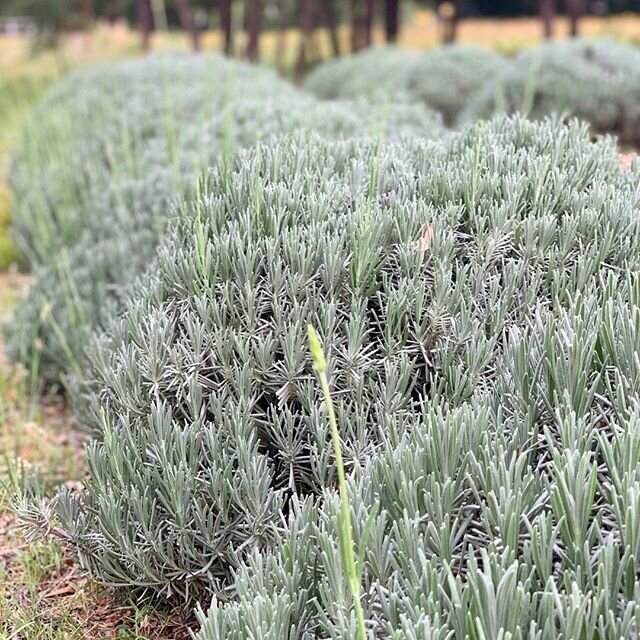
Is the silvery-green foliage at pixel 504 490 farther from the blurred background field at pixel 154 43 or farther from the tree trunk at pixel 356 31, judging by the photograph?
the tree trunk at pixel 356 31

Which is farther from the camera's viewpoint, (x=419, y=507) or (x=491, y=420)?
(x=491, y=420)

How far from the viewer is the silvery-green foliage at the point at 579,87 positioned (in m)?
8.61

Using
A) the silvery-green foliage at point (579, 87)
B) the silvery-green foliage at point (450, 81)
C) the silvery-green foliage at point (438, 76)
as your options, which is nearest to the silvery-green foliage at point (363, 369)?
the silvery-green foliage at point (579, 87)

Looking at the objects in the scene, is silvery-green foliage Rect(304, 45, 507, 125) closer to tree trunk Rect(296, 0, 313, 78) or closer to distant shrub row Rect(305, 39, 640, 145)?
distant shrub row Rect(305, 39, 640, 145)

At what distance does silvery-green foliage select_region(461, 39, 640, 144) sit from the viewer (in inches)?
339

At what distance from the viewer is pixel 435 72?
447 inches

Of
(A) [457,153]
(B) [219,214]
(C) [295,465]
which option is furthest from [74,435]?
(A) [457,153]

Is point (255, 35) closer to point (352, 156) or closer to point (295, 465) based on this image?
point (352, 156)

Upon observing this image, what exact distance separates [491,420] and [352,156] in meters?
1.49

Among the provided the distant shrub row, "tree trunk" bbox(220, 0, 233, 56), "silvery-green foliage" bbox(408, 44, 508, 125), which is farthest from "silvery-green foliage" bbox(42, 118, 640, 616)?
"tree trunk" bbox(220, 0, 233, 56)

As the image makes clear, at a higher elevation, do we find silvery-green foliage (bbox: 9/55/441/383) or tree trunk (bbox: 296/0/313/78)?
tree trunk (bbox: 296/0/313/78)

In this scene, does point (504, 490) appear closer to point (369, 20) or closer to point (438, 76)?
point (438, 76)

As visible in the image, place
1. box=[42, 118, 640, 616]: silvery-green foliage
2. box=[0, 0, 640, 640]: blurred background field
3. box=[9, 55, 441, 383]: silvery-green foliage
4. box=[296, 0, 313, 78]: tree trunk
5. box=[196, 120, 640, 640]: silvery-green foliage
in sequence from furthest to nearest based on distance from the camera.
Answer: box=[296, 0, 313, 78]: tree trunk → box=[9, 55, 441, 383]: silvery-green foliage → box=[0, 0, 640, 640]: blurred background field → box=[42, 118, 640, 616]: silvery-green foliage → box=[196, 120, 640, 640]: silvery-green foliage

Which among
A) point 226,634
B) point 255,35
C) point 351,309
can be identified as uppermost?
point 255,35
